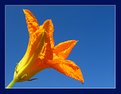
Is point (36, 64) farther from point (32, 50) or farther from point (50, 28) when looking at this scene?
point (50, 28)

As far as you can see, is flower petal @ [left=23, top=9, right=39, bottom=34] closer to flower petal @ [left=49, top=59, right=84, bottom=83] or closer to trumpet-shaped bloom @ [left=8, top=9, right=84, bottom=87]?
trumpet-shaped bloom @ [left=8, top=9, right=84, bottom=87]

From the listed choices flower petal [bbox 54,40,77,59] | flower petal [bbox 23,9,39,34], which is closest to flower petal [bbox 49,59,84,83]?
flower petal [bbox 54,40,77,59]

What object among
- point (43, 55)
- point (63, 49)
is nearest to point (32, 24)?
point (43, 55)

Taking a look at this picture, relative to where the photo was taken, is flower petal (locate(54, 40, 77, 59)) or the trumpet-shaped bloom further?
flower petal (locate(54, 40, 77, 59))

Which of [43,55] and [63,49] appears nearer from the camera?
[43,55]

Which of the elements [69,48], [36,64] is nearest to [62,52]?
[69,48]

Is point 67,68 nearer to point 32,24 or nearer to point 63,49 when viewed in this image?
point 63,49

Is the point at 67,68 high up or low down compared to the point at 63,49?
down

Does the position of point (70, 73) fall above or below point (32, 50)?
below
